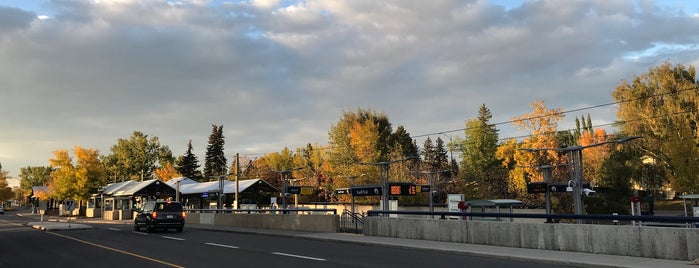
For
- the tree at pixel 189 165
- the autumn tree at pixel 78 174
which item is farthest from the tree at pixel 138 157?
the autumn tree at pixel 78 174

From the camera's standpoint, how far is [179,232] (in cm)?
2703

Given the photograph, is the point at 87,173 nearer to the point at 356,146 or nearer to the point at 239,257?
the point at 356,146

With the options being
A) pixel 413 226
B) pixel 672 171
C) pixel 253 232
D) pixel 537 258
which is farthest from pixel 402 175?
pixel 537 258

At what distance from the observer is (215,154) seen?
395ft

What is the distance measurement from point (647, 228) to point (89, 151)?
6907 centimetres

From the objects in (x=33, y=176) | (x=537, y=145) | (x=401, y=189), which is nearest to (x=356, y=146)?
(x=537, y=145)

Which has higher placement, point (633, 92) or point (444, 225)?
point (633, 92)

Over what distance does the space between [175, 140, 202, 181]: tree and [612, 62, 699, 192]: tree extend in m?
94.1

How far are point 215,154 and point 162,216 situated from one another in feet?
315

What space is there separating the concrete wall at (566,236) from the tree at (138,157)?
10563 centimetres

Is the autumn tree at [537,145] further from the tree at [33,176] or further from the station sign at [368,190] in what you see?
the tree at [33,176]

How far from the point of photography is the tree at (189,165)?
11956 cm

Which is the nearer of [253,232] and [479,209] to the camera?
[253,232]

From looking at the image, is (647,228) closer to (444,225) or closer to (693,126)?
(444,225)
